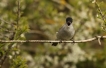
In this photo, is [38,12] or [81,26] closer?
[81,26]

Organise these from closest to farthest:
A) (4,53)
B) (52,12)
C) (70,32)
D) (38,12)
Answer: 1. (4,53)
2. (70,32)
3. (52,12)
4. (38,12)

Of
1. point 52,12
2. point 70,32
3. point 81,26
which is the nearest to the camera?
point 70,32

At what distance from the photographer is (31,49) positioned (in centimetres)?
661

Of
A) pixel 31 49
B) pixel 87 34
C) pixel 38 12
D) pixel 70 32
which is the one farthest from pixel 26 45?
pixel 70 32

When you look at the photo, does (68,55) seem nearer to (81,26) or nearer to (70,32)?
(81,26)

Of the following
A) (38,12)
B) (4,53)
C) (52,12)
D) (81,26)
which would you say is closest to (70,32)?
(4,53)

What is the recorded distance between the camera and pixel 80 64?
21.0ft

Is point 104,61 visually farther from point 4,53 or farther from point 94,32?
point 4,53

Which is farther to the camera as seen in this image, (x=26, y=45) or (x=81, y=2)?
(x=26, y=45)

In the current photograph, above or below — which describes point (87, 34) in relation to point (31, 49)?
above

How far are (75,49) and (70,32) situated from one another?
1932 millimetres

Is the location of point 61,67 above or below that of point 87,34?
below

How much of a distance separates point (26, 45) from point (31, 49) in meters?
0.16

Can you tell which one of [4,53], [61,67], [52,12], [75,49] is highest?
[52,12]
